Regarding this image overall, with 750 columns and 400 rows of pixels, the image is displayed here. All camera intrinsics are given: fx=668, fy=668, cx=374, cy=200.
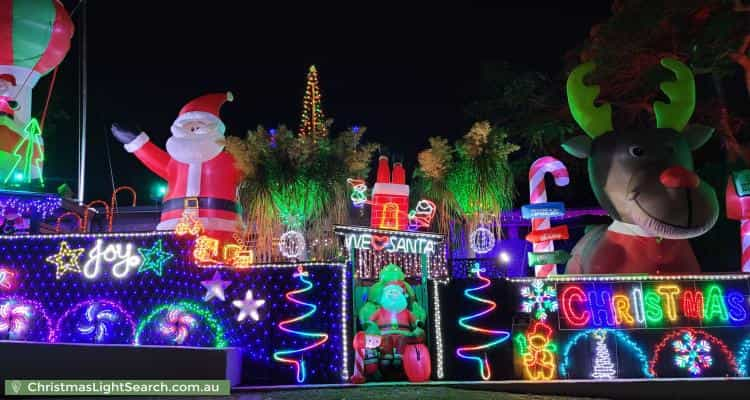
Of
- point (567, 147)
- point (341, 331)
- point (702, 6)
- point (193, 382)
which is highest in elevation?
point (702, 6)

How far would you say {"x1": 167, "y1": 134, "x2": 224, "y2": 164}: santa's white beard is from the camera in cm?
1114

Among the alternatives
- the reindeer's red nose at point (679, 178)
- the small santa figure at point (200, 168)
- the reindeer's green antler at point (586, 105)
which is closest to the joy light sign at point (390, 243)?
the small santa figure at point (200, 168)

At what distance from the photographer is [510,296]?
9789 millimetres

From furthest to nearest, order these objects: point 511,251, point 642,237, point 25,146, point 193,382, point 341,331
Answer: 1. point 511,251
2. point 25,146
3. point 642,237
4. point 341,331
5. point 193,382

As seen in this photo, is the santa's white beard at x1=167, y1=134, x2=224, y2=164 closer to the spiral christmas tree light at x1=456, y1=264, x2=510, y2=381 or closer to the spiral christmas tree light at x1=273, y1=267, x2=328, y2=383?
the spiral christmas tree light at x1=273, y1=267, x2=328, y2=383

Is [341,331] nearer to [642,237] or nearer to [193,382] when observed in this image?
[193,382]

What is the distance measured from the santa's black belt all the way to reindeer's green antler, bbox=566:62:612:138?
5.84 meters

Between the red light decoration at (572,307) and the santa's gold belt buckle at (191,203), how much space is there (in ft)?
19.3

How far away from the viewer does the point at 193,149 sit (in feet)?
36.5

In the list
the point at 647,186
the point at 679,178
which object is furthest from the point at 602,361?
the point at 679,178

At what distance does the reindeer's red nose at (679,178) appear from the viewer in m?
9.38

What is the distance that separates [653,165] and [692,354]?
2748 millimetres

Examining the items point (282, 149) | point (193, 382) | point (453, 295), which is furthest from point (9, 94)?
point (453, 295)

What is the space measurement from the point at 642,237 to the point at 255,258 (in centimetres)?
626
